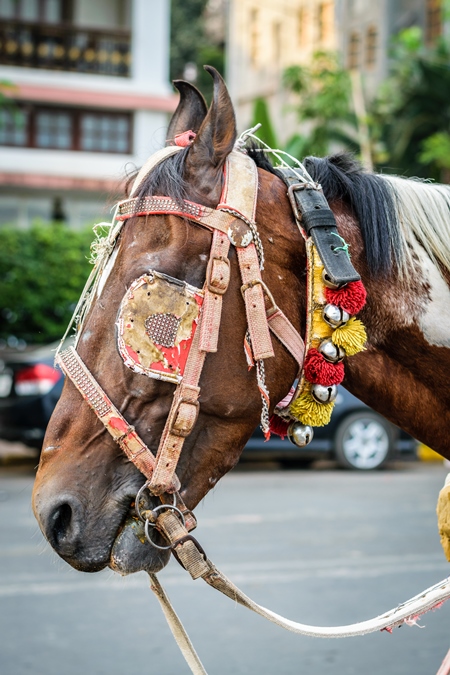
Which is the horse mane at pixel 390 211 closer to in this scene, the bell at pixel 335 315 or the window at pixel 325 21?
the bell at pixel 335 315

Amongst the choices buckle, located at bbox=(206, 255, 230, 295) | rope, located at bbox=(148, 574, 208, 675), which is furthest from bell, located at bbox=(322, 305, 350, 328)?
rope, located at bbox=(148, 574, 208, 675)

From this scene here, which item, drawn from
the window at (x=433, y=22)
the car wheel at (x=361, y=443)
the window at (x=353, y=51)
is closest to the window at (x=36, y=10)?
the window at (x=353, y=51)

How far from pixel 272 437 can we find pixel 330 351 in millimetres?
9912

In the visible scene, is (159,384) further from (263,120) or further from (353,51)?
(353,51)

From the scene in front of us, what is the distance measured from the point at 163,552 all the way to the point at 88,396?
0.39 meters

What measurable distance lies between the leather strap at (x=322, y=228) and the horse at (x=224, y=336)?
3 cm

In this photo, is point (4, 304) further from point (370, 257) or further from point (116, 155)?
point (370, 257)

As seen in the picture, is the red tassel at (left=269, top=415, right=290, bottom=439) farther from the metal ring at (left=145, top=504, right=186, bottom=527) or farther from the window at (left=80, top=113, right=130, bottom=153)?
the window at (left=80, top=113, right=130, bottom=153)

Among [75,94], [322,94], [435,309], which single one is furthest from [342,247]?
[75,94]

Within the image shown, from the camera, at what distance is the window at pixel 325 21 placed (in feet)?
108

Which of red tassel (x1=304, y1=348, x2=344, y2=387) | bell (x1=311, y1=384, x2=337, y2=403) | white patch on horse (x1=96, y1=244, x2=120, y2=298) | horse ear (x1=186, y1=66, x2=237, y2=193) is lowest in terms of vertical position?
bell (x1=311, y1=384, x2=337, y2=403)

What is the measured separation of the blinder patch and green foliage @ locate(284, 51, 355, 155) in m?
16.6

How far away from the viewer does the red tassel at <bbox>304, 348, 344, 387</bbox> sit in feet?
6.55

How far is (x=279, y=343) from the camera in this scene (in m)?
1.98
